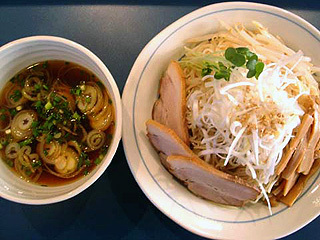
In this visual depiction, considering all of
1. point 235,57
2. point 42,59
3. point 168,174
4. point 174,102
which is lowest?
point 168,174

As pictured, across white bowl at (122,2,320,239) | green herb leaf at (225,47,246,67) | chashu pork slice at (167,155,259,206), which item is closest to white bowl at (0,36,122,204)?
white bowl at (122,2,320,239)

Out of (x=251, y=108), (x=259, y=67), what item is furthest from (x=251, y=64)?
(x=251, y=108)

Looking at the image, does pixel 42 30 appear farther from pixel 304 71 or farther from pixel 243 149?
pixel 304 71

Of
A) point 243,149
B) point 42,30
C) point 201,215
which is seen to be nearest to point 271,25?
point 243,149

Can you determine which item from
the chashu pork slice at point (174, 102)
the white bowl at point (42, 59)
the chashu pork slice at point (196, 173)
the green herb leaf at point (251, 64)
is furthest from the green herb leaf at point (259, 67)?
the white bowl at point (42, 59)

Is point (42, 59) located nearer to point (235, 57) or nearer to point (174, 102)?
point (174, 102)

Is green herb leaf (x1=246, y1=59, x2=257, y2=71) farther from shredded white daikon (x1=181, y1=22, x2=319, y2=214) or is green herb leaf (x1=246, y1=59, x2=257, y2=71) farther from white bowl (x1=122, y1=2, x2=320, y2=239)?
white bowl (x1=122, y1=2, x2=320, y2=239)
